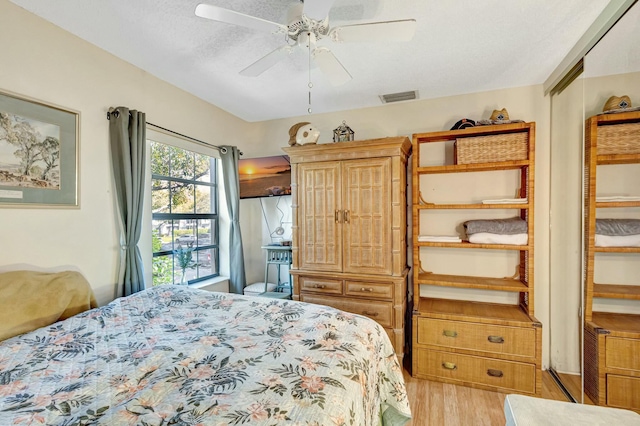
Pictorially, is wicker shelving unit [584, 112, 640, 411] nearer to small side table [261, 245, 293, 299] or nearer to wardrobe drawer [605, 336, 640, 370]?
wardrobe drawer [605, 336, 640, 370]

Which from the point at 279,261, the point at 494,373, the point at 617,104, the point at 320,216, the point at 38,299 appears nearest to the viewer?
the point at 38,299

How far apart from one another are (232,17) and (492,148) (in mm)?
2126

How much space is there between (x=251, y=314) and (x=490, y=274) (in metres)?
2.20

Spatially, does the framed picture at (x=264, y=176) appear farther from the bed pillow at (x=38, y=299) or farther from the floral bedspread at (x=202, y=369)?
the bed pillow at (x=38, y=299)

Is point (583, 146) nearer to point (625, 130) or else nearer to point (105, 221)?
point (625, 130)

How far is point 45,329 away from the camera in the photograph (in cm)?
140

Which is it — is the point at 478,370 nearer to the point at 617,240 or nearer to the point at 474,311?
the point at 474,311

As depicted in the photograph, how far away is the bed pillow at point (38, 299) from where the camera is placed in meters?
1.40

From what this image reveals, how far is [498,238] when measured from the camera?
92.3 inches

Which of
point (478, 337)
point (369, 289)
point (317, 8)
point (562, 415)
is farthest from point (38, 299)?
point (478, 337)

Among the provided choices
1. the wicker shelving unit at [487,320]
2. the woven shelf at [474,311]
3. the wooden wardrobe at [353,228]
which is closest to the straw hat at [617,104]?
the wicker shelving unit at [487,320]

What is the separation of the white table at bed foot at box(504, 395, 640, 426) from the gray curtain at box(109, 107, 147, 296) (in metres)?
2.43

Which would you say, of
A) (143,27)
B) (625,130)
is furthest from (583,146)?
(143,27)

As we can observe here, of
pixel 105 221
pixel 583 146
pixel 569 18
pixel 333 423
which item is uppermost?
pixel 569 18
